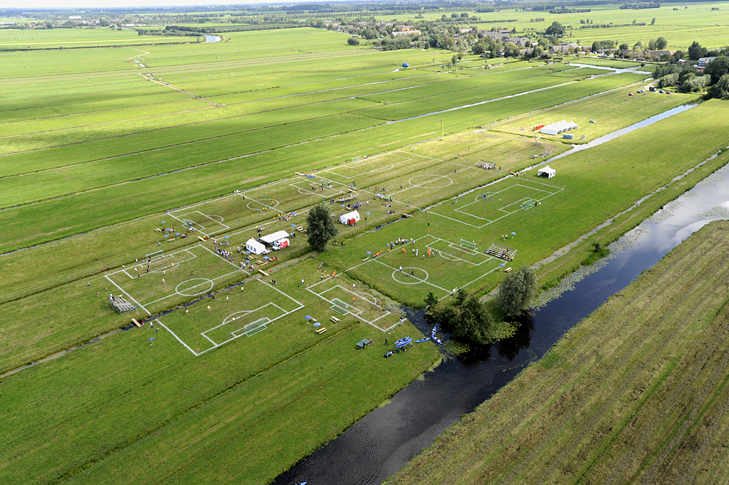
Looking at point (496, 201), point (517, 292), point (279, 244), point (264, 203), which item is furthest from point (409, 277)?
point (264, 203)

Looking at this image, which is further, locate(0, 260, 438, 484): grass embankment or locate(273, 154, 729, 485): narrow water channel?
locate(0, 260, 438, 484): grass embankment

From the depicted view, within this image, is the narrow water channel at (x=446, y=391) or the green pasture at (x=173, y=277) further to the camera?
the green pasture at (x=173, y=277)

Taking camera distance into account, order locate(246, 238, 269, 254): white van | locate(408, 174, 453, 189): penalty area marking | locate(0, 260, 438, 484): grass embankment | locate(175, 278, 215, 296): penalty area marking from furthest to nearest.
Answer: locate(408, 174, 453, 189): penalty area marking
locate(246, 238, 269, 254): white van
locate(175, 278, 215, 296): penalty area marking
locate(0, 260, 438, 484): grass embankment

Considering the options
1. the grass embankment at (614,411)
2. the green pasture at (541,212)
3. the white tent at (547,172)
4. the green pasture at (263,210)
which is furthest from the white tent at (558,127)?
the grass embankment at (614,411)

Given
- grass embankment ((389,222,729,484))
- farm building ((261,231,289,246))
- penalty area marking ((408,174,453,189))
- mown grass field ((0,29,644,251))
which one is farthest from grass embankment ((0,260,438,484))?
penalty area marking ((408,174,453,189))

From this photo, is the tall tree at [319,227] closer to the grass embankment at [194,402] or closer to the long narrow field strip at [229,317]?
the long narrow field strip at [229,317]

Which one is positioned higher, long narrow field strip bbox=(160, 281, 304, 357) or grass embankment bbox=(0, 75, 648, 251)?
grass embankment bbox=(0, 75, 648, 251)

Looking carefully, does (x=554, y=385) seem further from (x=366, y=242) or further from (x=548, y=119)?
(x=548, y=119)

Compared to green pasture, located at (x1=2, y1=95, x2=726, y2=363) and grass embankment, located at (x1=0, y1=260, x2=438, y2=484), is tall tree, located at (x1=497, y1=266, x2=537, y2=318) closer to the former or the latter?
green pasture, located at (x1=2, y1=95, x2=726, y2=363)
